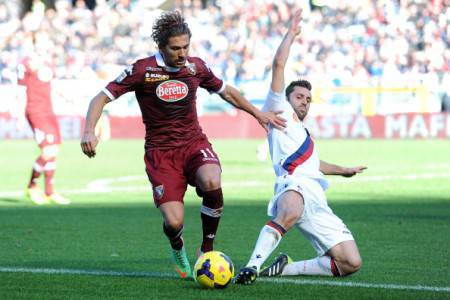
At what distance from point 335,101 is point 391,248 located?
23.3 metres

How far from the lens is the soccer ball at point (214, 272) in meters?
8.32

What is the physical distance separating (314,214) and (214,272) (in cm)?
115

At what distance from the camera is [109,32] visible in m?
41.4

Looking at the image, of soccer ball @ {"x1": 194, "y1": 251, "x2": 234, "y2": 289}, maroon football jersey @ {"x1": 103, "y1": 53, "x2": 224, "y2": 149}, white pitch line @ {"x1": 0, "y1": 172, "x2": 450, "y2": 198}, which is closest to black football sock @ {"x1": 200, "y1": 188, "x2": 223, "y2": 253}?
maroon football jersey @ {"x1": 103, "y1": 53, "x2": 224, "y2": 149}

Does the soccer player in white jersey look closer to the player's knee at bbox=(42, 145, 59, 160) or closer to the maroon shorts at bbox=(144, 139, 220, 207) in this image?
the maroon shorts at bbox=(144, 139, 220, 207)

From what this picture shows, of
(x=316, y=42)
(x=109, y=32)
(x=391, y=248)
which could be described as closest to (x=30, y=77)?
(x=391, y=248)

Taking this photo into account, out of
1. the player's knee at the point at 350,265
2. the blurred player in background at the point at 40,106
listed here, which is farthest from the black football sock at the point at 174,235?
the blurred player in background at the point at 40,106

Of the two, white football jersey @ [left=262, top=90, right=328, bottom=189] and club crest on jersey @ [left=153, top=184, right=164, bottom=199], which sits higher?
white football jersey @ [left=262, top=90, right=328, bottom=189]

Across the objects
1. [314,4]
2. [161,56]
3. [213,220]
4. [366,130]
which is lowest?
[366,130]

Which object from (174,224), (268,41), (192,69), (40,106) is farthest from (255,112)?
(268,41)

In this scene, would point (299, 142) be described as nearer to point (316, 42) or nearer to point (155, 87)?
point (155, 87)

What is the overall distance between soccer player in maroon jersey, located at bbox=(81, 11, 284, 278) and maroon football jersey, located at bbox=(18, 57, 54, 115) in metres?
7.45

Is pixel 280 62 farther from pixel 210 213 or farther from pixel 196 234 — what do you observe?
pixel 196 234

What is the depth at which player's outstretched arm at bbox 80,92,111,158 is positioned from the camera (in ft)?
27.2
